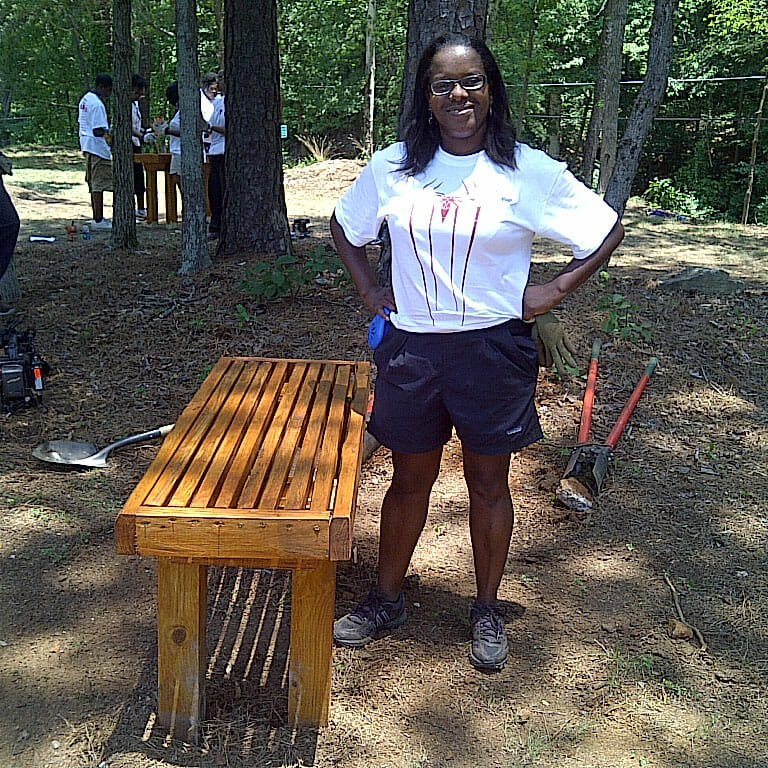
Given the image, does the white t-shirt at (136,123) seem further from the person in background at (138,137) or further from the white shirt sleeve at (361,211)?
the white shirt sleeve at (361,211)

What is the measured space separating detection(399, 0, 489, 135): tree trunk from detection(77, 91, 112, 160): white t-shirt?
611 centimetres

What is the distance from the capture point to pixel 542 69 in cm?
1549

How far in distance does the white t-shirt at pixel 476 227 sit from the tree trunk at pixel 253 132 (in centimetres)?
437

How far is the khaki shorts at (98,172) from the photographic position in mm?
9823

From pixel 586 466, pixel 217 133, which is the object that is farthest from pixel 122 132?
pixel 586 466

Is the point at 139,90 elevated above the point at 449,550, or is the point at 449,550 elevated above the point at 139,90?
the point at 139,90

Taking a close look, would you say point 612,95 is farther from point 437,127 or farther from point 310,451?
point 310,451

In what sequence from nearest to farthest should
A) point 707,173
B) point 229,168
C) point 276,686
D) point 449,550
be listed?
point 276,686 → point 449,550 → point 229,168 → point 707,173

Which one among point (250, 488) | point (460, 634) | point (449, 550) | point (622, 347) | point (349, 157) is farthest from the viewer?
point (349, 157)

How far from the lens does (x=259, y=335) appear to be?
550 centimetres

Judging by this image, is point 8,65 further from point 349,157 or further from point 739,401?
point 739,401

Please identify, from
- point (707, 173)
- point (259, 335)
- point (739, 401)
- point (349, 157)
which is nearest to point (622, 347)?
point (739, 401)

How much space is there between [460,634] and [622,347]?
9.50 ft

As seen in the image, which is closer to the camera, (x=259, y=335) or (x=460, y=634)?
(x=460, y=634)
